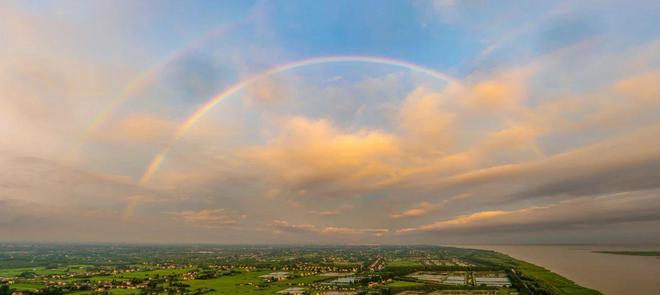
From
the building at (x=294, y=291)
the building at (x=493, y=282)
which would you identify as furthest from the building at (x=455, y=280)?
the building at (x=294, y=291)

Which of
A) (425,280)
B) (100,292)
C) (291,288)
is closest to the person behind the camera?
(100,292)

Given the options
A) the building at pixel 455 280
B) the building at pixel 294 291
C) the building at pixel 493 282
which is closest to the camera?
the building at pixel 294 291

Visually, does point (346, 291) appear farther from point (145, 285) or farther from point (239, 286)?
point (145, 285)

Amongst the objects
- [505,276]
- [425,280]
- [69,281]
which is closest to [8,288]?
[69,281]

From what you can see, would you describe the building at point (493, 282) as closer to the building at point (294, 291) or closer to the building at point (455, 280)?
the building at point (455, 280)

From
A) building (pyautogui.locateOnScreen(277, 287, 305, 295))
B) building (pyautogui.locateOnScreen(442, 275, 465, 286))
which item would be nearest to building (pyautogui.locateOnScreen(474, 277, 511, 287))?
building (pyautogui.locateOnScreen(442, 275, 465, 286))

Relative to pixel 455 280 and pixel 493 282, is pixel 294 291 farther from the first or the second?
pixel 493 282

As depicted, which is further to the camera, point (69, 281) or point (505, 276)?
point (505, 276)

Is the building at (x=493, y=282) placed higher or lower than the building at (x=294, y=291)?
lower

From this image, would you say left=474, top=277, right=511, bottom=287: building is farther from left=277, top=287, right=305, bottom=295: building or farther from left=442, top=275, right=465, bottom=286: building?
left=277, top=287, right=305, bottom=295: building

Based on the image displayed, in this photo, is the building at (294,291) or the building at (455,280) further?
the building at (455,280)

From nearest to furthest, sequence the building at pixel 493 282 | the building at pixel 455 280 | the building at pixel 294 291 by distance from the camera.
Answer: the building at pixel 294 291 < the building at pixel 493 282 < the building at pixel 455 280
